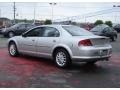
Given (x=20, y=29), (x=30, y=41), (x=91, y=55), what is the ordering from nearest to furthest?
(x=91, y=55) < (x=30, y=41) < (x=20, y=29)

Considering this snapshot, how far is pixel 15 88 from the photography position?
673 cm

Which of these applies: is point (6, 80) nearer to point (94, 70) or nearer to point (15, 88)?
point (15, 88)

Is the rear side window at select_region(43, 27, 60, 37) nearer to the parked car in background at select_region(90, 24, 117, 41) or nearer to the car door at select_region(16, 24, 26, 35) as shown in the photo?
the parked car in background at select_region(90, 24, 117, 41)

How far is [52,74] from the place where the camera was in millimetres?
8602

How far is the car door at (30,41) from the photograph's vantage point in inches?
424

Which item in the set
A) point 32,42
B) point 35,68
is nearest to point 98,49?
point 35,68

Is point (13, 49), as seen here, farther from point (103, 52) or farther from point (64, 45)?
point (103, 52)

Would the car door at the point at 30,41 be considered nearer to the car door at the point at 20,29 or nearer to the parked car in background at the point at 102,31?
the parked car in background at the point at 102,31

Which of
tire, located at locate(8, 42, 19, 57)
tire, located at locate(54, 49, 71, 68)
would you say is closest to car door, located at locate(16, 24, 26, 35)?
tire, located at locate(8, 42, 19, 57)

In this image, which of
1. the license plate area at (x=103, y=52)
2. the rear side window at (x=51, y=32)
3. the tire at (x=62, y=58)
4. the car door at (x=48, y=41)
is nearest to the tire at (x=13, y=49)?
the car door at (x=48, y=41)

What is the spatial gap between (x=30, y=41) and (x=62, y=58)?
6.32ft

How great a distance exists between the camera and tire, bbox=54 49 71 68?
9.40 m

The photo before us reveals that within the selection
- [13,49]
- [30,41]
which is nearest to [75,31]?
[30,41]

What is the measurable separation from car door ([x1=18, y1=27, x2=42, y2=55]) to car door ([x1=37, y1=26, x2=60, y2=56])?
0.28m
